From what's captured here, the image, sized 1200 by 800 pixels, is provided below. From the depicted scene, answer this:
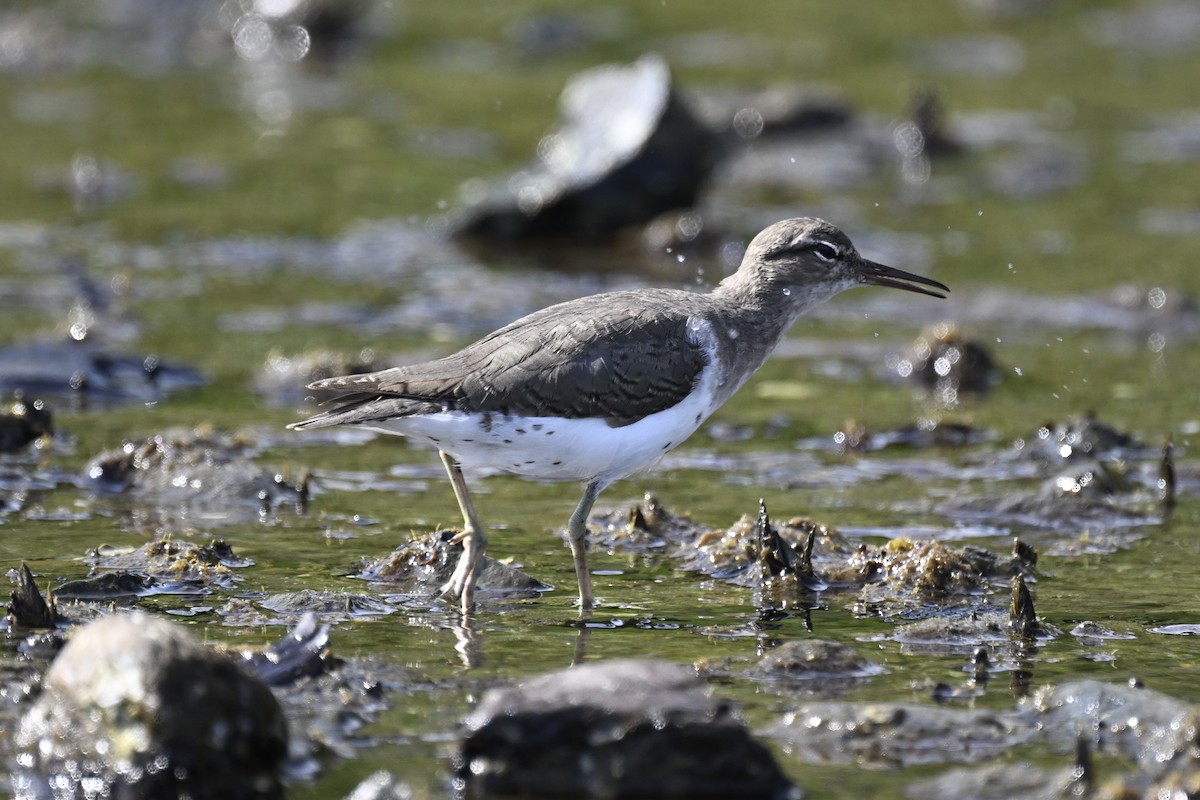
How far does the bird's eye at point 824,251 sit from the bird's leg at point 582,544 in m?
1.96

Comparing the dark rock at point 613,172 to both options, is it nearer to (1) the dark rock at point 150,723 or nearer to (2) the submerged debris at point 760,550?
(2) the submerged debris at point 760,550

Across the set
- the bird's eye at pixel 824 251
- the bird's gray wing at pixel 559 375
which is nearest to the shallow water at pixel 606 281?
the bird's gray wing at pixel 559 375

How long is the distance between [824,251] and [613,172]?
23.3 ft

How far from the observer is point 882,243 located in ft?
54.5

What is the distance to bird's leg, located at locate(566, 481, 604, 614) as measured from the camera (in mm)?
8195

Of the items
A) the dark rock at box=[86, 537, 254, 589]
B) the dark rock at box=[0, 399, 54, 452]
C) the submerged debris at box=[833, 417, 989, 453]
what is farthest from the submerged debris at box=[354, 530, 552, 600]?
the submerged debris at box=[833, 417, 989, 453]

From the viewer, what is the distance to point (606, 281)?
15344 millimetres

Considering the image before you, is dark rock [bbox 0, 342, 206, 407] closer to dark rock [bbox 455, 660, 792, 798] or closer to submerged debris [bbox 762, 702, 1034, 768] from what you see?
dark rock [bbox 455, 660, 792, 798]

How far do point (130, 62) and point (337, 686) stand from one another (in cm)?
1934

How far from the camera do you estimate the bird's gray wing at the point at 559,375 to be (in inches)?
321

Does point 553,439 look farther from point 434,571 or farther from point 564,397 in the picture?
point 434,571

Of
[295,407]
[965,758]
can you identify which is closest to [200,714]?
[965,758]

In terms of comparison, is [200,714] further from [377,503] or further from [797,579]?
[377,503]

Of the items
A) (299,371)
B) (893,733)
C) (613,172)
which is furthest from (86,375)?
(893,733)
